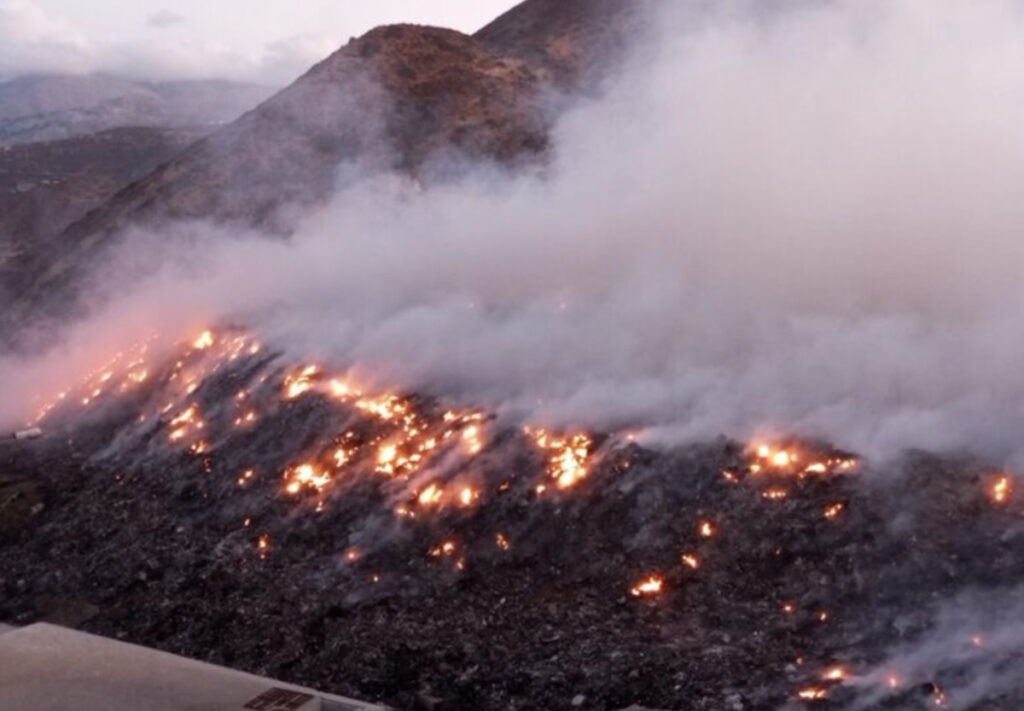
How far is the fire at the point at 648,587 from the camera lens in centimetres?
820

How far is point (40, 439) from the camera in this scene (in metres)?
14.2

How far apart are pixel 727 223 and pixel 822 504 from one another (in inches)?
219

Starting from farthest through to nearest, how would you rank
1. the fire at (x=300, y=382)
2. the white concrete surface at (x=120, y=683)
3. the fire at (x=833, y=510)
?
the fire at (x=300, y=382) → the fire at (x=833, y=510) → the white concrete surface at (x=120, y=683)

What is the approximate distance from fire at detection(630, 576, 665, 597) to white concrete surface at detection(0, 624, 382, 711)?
115 inches

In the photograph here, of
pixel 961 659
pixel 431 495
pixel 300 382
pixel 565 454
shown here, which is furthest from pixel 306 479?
pixel 961 659

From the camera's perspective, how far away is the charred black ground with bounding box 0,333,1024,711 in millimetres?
7383

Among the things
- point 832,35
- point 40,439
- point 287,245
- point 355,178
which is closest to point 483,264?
point 287,245

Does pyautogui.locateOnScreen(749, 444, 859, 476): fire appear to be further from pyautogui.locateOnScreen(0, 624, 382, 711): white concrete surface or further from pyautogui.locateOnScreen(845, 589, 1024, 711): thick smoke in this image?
pyautogui.locateOnScreen(0, 624, 382, 711): white concrete surface

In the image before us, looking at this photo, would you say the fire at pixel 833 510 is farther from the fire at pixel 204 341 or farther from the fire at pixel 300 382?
the fire at pixel 204 341

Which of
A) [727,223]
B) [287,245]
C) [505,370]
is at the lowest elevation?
[505,370]

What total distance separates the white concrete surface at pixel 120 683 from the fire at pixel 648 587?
293cm

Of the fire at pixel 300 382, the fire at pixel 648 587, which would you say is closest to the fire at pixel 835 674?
the fire at pixel 648 587

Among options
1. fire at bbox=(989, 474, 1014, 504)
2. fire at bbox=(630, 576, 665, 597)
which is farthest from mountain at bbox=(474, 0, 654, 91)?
fire at bbox=(630, 576, 665, 597)

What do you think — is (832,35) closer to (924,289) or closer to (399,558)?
(924,289)
